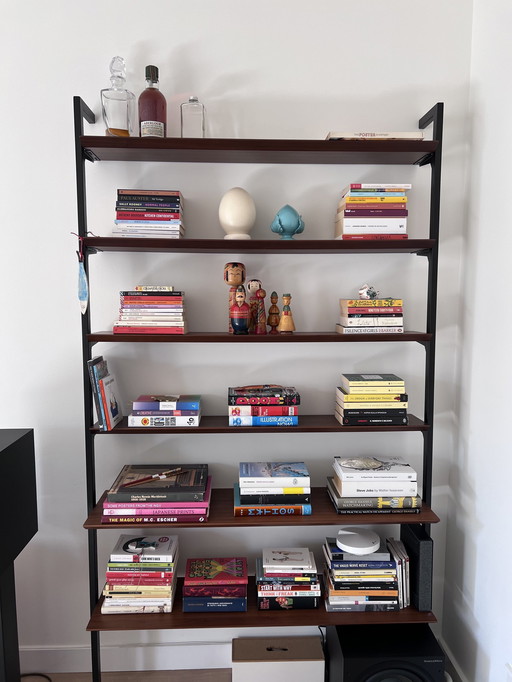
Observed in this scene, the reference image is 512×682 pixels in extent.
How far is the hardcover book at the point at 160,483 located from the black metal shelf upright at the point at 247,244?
12 centimetres

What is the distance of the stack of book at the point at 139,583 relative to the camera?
1679 millimetres

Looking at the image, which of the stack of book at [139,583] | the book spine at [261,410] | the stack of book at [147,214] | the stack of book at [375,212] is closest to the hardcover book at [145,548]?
the stack of book at [139,583]

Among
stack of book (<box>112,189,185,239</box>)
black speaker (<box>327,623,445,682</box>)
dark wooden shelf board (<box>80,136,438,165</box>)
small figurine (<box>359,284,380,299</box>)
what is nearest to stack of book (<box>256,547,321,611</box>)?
black speaker (<box>327,623,445,682</box>)

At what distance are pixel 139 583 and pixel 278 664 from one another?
63 centimetres

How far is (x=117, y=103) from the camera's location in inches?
65.5

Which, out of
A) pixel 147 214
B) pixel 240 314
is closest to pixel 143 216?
pixel 147 214

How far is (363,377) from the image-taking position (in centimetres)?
177

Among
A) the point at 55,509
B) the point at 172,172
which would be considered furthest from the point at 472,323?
the point at 55,509

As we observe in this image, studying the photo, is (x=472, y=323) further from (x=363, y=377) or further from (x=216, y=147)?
(x=216, y=147)

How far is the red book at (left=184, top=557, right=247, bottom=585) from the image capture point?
1.71 m

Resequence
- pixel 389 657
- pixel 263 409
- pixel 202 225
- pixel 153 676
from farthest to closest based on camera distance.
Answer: pixel 153 676
pixel 202 225
pixel 263 409
pixel 389 657

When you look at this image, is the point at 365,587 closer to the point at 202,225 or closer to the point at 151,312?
the point at 151,312

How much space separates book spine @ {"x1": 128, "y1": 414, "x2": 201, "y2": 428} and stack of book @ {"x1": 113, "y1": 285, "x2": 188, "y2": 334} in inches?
12.3

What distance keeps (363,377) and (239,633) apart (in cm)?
122
